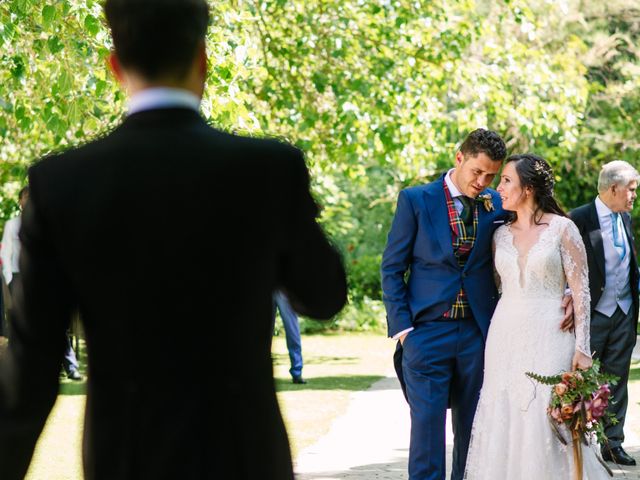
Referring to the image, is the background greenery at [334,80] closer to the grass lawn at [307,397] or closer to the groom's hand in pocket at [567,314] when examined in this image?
the grass lawn at [307,397]

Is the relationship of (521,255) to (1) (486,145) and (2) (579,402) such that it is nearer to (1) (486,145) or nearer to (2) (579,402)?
(1) (486,145)

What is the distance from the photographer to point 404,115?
58.4 feet

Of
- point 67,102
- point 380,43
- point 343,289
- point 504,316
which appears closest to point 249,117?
point 67,102

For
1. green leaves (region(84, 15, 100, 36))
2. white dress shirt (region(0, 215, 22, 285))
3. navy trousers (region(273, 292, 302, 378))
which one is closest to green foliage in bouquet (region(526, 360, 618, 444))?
green leaves (region(84, 15, 100, 36))

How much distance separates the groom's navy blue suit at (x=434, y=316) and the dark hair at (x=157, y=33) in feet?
14.6

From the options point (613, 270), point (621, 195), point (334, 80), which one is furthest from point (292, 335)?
point (621, 195)

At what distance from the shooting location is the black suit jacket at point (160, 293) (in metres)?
2.43

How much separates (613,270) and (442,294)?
318 centimetres

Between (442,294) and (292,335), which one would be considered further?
(292,335)

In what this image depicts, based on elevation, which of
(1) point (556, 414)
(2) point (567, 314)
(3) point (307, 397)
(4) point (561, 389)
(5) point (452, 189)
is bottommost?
(3) point (307, 397)

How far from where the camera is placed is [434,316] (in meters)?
6.90

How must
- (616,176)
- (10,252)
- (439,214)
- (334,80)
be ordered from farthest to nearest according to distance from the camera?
(334,80) → (10,252) → (616,176) → (439,214)

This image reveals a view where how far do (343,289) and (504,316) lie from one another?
14.8ft

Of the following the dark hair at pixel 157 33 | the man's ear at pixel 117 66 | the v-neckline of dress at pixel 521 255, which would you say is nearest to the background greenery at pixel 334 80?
the v-neckline of dress at pixel 521 255
